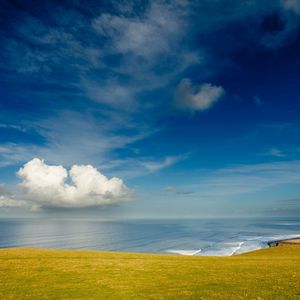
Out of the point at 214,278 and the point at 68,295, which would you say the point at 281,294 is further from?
the point at 68,295

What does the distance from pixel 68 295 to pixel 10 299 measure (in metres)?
3.35

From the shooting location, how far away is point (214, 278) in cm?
2264

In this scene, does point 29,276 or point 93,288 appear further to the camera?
point 29,276

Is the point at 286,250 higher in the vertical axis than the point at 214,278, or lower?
lower

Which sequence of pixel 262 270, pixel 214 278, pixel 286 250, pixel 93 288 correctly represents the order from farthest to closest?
pixel 286 250 → pixel 262 270 → pixel 214 278 → pixel 93 288

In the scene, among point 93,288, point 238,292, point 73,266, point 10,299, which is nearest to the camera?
point 10,299

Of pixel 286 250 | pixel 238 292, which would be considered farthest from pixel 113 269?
pixel 286 250

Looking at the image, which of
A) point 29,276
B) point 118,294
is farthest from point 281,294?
point 29,276

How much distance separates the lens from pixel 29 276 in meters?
23.4

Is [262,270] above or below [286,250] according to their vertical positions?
above

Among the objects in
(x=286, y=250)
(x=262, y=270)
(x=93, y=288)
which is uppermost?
(x=93, y=288)

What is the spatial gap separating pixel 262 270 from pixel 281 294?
10.6 meters

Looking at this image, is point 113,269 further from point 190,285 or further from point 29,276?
point 190,285

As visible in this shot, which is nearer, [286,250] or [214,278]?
[214,278]
